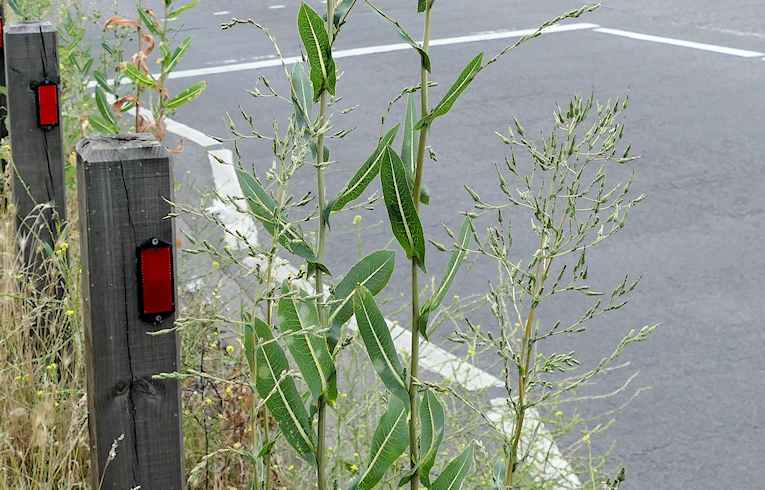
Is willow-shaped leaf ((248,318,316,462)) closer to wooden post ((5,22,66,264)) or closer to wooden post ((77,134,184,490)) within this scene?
wooden post ((77,134,184,490))

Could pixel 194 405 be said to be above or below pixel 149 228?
below

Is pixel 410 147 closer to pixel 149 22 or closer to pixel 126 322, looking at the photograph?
pixel 126 322

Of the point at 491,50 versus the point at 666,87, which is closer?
the point at 666,87

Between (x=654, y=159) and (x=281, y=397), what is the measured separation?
6.81 m

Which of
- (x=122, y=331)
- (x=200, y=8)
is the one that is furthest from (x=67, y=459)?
(x=200, y=8)

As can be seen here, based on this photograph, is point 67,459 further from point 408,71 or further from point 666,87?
point 408,71

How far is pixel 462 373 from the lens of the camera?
16.5ft

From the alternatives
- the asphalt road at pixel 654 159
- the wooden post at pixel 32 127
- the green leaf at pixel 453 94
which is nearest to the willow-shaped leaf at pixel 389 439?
the green leaf at pixel 453 94

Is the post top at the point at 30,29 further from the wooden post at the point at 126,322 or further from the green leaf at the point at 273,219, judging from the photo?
the green leaf at the point at 273,219

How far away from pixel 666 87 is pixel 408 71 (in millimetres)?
2521

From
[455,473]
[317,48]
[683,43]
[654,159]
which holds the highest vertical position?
[317,48]

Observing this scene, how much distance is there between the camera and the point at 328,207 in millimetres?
1877

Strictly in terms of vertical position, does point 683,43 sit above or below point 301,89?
below

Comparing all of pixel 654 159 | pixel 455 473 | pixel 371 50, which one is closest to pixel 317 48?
pixel 455 473
